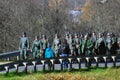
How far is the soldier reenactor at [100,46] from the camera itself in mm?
25025

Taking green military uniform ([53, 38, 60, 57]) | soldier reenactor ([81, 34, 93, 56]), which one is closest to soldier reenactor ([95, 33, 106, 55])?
soldier reenactor ([81, 34, 93, 56])

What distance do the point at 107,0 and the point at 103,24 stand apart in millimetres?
5399

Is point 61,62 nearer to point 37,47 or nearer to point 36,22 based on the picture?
point 37,47

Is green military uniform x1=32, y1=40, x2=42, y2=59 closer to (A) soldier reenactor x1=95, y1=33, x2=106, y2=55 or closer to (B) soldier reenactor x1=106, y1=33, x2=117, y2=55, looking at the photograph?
(A) soldier reenactor x1=95, y1=33, x2=106, y2=55

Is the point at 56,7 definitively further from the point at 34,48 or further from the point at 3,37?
the point at 34,48

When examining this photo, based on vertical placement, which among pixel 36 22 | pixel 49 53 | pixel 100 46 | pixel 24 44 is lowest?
pixel 49 53

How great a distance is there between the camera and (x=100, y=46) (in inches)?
992

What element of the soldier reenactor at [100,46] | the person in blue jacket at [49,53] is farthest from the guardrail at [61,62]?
the soldier reenactor at [100,46]

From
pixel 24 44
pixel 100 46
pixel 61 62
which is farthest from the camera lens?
pixel 100 46

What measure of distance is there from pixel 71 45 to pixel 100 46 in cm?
186

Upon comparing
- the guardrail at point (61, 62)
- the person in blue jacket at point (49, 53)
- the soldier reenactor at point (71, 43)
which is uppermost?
Result: the soldier reenactor at point (71, 43)

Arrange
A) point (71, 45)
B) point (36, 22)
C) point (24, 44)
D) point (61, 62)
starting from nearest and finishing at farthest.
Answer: point (61, 62) < point (24, 44) < point (71, 45) < point (36, 22)

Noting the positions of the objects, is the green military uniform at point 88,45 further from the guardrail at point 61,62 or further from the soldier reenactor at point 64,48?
the guardrail at point 61,62

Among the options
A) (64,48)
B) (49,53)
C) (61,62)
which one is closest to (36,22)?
(64,48)
